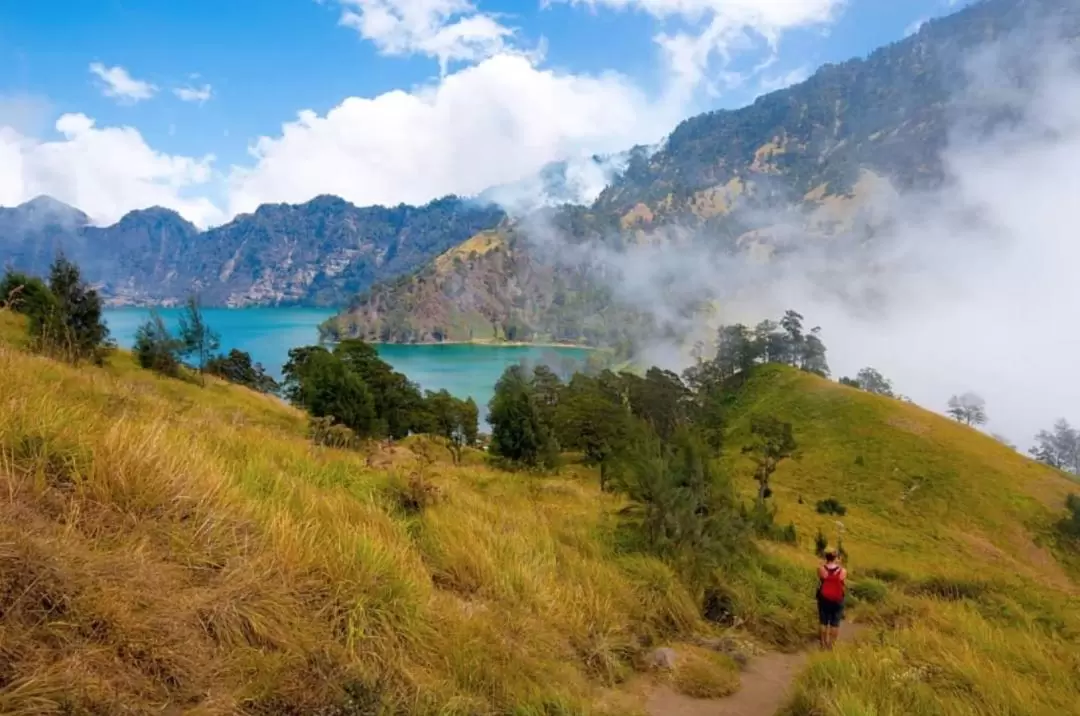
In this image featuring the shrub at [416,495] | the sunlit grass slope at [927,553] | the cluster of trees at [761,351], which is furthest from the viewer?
the cluster of trees at [761,351]

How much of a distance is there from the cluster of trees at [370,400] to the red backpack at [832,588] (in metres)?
35.0

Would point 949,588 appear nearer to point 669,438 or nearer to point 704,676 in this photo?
point 669,438

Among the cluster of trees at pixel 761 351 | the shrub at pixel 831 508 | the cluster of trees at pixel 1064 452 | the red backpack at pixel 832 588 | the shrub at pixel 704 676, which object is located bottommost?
the shrub at pixel 831 508

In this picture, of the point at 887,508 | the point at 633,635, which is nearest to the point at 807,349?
the point at 887,508

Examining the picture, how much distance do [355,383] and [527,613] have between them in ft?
139

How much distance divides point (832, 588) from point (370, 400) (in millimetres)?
40622

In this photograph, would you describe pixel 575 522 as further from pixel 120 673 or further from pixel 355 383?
pixel 355 383

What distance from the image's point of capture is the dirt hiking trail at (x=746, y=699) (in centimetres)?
610

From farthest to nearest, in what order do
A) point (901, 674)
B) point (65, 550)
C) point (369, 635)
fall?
point (901, 674) < point (369, 635) < point (65, 550)

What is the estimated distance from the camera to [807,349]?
121875 millimetres

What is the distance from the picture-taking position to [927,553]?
43.6 metres

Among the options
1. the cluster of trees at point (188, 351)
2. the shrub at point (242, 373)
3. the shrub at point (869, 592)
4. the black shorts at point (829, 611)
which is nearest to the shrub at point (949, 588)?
the shrub at point (869, 592)

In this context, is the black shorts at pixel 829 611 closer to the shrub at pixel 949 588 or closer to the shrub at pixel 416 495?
the shrub at pixel 416 495

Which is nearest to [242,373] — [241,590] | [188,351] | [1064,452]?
[188,351]
